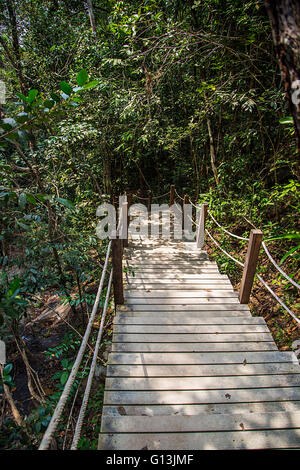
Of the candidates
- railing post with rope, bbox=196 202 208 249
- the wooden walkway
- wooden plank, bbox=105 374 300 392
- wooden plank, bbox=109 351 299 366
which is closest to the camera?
the wooden walkway

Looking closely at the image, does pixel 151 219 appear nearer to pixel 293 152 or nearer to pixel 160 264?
pixel 160 264

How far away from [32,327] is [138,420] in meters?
3.80

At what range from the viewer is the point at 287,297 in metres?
3.94

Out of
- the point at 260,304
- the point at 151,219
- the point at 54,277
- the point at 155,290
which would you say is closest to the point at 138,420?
the point at 155,290

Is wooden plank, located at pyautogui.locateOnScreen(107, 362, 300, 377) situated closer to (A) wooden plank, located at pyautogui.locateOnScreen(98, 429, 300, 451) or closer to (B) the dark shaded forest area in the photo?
(A) wooden plank, located at pyautogui.locateOnScreen(98, 429, 300, 451)

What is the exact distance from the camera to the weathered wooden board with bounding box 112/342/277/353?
7.61 feet

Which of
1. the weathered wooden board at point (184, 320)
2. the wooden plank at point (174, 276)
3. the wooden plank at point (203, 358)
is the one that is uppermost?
the wooden plank at point (174, 276)

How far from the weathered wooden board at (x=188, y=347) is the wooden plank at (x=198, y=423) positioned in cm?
63

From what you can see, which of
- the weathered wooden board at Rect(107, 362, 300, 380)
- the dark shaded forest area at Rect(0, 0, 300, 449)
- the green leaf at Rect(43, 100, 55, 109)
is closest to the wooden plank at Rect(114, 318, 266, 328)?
the weathered wooden board at Rect(107, 362, 300, 380)

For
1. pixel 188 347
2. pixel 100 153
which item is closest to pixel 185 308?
pixel 188 347

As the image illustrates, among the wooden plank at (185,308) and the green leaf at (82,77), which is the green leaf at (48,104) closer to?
the green leaf at (82,77)

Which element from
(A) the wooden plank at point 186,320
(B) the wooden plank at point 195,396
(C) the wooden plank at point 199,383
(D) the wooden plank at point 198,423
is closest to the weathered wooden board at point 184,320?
(A) the wooden plank at point 186,320

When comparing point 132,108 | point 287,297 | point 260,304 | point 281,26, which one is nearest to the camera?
point 281,26

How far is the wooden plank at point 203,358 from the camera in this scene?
2178 mm
